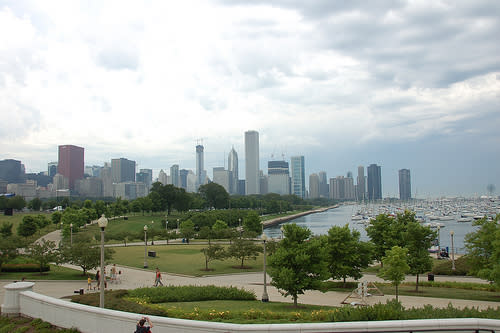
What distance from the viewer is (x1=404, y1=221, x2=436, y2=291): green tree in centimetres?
2812

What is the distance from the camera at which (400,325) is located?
10.4 m

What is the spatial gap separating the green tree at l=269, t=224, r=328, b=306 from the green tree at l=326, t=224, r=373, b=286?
7.35 m

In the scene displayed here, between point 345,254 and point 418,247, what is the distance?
18.2 ft

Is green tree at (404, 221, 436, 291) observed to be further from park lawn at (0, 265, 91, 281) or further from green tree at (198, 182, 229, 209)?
green tree at (198, 182, 229, 209)

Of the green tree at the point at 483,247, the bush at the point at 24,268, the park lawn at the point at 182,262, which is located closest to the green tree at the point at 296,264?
the green tree at the point at 483,247

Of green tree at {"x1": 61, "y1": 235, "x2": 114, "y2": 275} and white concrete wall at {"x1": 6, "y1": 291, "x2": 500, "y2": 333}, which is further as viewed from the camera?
green tree at {"x1": 61, "y1": 235, "x2": 114, "y2": 275}

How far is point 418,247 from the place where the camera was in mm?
29188

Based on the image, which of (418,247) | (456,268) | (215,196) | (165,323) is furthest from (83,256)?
Answer: (215,196)

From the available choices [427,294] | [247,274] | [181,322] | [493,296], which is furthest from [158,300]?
[493,296]

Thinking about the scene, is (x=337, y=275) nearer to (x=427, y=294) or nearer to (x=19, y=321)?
(x=427, y=294)

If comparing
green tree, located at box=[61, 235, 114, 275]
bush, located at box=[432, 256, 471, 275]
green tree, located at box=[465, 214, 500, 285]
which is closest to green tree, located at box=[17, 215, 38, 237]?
green tree, located at box=[61, 235, 114, 275]

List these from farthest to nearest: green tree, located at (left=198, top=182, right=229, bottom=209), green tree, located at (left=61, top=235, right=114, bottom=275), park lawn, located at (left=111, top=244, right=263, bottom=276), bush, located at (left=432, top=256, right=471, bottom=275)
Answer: green tree, located at (left=198, top=182, right=229, bottom=209) → park lawn, located at (left=111, top=244, right=263, bottom=276) → bush, located at (left=432, top=256, right=471, bottom=275) → green tree, located at (left=61, top=235, right=114, bottom=275)

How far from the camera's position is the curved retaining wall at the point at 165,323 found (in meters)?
10.3

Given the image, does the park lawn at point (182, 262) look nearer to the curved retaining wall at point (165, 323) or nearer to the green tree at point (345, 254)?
the green tree at point (345, 254)
